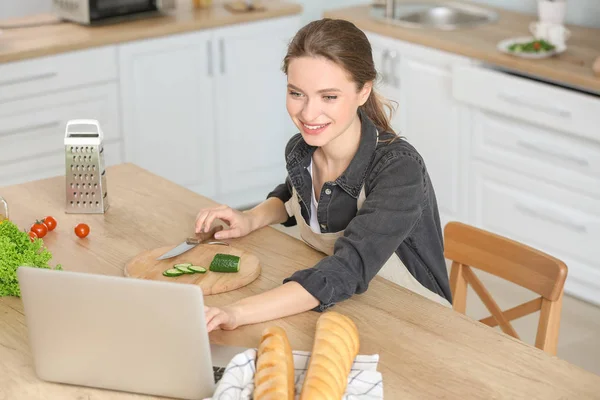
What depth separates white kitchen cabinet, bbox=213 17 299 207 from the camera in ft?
14.6

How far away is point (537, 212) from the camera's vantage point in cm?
377

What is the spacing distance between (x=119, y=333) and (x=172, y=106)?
2819mm

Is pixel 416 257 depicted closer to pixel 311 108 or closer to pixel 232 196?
pixel 311 108

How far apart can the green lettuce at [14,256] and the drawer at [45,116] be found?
1.96 m

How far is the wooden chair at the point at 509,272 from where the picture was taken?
2.09 metres

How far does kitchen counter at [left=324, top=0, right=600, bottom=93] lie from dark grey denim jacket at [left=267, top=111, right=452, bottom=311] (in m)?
1.45

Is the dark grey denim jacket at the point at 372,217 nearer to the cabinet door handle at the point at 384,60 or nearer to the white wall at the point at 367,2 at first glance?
the cabinet door handle at the point at 384,60

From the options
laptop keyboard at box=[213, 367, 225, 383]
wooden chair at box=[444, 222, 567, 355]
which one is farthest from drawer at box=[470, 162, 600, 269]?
laptop keyboard at box=[213, 367, 225, 383]

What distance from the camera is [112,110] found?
418 cm

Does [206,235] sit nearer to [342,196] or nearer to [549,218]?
[342,196]

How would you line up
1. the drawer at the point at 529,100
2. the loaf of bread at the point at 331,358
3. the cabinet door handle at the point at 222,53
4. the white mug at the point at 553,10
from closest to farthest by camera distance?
the loaf of bread at the point at 331,358 < the drawer at the point at 529,100 < the white mug at the point at 553,10 < the cabinet door handle at the point at 222,53

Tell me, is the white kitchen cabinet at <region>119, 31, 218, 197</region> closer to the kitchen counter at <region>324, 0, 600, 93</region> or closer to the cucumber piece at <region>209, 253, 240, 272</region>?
the kitchen counter at <region>324, 0, 600, 93</region>

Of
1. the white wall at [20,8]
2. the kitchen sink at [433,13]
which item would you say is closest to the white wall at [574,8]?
the kitchen sink at [433,13]

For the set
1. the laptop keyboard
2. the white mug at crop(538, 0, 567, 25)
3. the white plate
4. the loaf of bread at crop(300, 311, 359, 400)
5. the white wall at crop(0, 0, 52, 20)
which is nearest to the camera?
the loaf of bread at crop(300, 311, 359, 400)
